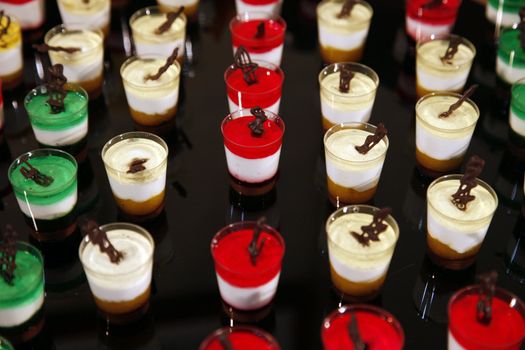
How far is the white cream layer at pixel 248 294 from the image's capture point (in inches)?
96.9

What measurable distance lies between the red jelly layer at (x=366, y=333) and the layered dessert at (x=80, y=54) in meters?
1.71

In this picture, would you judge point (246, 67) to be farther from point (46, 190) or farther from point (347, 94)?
point (46, 190)

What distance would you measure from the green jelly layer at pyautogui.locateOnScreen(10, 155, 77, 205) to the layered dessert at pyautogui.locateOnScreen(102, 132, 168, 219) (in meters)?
0.14

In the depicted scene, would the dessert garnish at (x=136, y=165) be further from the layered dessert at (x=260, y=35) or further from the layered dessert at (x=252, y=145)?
the layered dessert at (x=260, y=35)

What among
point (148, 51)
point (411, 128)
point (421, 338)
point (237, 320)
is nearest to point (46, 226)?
point (237, 320)

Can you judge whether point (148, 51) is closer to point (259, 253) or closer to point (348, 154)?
point (348, 154)

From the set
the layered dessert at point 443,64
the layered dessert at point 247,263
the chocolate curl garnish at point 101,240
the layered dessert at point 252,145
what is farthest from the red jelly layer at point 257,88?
the chocolate curl garnish at point 101,240

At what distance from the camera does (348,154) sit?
9.43 feet

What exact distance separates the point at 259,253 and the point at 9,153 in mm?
1349

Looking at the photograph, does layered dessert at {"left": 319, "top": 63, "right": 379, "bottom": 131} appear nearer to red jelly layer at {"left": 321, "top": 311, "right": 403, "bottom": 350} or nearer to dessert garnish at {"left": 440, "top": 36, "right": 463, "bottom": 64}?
dessert garnish at {"left": 440, "top": 36, "right": 463, "bottom": 64}

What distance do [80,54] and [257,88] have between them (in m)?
0.81

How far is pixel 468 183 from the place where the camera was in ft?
8.57

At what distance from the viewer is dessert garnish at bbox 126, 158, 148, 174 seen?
2746 millimetres

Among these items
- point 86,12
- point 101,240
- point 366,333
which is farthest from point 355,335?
point 86,12
